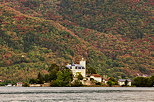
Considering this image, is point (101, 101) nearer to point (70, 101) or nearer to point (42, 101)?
point (70, 101)

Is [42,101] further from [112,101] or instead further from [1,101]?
[112,101]

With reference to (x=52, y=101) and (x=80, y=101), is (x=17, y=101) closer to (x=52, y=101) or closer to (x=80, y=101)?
(x=52, y=101)

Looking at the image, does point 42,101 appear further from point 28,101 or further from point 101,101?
point 101,101

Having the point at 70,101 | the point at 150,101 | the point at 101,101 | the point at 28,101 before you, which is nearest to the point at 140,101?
the point at 150,101

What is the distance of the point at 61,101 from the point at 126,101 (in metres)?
14.2

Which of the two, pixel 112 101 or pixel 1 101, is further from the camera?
pixel 112 101

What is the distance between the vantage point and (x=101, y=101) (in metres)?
101

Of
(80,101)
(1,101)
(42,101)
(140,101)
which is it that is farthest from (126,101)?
(1,101)

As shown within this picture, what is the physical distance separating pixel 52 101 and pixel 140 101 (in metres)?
18.9

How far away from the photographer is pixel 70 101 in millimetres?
100125

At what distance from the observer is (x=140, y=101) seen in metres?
101

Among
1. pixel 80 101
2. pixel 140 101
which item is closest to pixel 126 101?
pixel 140 101

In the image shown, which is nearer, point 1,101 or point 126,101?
point 1,101

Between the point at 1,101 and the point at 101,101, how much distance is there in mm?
21315
